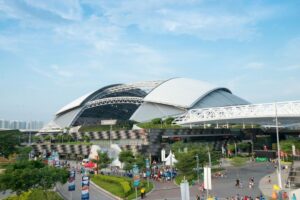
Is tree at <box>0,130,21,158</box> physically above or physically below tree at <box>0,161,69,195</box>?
above

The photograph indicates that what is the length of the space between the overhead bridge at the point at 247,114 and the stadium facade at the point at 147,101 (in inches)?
295

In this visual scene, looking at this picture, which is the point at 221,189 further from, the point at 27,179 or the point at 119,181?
the point at 27,179

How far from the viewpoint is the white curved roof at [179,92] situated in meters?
82.7

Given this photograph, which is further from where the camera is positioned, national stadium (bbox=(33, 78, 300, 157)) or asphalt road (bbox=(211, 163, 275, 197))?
national stadium (bbox=(33, 78, 300, 157))

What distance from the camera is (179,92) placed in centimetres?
8725

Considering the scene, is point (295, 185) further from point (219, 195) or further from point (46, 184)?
point (46, 184)

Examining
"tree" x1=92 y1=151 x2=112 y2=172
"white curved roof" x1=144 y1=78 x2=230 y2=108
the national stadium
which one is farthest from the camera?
"white curved roof" x1=144 y1=78 x2=230 y2=108

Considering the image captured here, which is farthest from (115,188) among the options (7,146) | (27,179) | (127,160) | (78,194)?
(7,146)

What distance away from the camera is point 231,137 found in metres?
77.9

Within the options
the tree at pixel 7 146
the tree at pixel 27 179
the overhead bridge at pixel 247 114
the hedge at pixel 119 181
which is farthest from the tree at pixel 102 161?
the tree at pixel 7 146

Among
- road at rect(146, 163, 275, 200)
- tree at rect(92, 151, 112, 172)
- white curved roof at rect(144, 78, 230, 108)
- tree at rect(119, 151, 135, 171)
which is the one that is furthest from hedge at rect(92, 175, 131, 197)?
white curved roof at rect(144, 78, 230, 108)

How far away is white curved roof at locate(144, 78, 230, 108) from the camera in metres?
82.7

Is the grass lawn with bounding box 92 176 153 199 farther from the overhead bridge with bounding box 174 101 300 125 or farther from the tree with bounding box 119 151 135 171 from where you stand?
the overhead bridge with bounding box 174 101 300 125

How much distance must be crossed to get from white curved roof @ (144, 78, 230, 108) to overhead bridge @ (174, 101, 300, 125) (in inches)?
221
